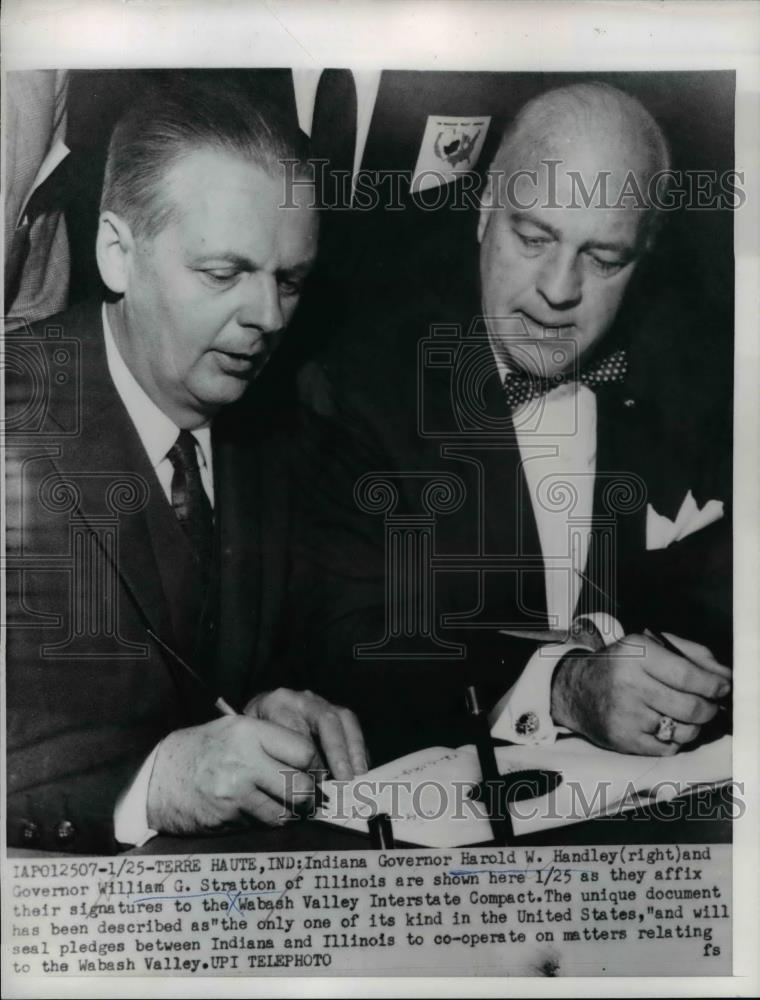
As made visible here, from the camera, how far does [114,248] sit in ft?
6.03

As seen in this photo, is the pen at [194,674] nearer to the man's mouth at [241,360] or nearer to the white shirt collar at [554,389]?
the man's mouth at [241,360]

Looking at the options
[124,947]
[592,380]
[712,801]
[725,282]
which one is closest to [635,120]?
[725,282]

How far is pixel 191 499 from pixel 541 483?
62 cm

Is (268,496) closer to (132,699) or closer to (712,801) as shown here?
(132,699)

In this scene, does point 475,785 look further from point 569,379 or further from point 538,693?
point 569,379

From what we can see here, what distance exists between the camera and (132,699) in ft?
6.03

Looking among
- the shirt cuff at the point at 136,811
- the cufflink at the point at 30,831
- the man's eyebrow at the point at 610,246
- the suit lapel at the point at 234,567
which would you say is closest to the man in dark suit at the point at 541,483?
the man's eyebrow at the point at 610,246

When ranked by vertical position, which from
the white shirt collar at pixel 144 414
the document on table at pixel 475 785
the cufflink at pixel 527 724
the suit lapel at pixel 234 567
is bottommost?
the document on table at pixel 475 785

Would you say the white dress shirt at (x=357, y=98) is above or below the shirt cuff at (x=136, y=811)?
above

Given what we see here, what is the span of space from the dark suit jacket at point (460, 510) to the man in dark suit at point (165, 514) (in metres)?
0.09

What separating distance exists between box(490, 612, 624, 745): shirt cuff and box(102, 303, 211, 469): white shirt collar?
0.67m

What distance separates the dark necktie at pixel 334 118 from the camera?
1849 millimetres

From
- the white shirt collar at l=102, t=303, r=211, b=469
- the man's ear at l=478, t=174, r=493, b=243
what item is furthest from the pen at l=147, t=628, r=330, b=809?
the man's ear at l=478, t=174, r=493, b=243

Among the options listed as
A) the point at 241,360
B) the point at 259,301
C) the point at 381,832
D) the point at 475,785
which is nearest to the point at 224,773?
the point at 381,832
